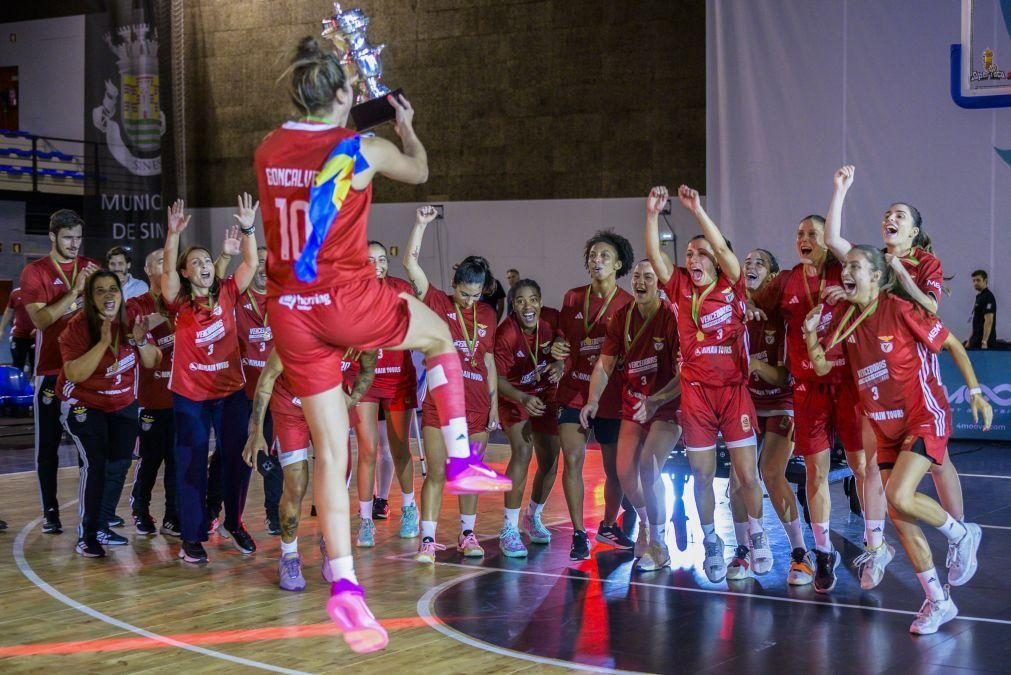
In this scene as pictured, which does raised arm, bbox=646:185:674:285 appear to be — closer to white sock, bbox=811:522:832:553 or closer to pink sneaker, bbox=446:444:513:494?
white sock, bbox=811:522:832:553

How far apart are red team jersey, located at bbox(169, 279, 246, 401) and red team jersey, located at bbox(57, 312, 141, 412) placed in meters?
0.47

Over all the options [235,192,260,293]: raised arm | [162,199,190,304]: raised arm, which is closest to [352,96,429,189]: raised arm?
[235,192,260,293]: raised arm

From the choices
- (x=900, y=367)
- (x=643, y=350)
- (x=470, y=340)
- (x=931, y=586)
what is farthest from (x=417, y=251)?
(x=931, y=586)

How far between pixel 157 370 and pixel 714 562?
4.01 metres

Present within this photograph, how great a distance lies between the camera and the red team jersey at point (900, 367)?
243 inches

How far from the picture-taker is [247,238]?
6777 millimetres

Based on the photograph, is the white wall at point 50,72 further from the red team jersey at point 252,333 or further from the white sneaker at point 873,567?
the white sneaker at point 873,567

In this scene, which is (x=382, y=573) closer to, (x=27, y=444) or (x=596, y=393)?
(x=596, y=393)

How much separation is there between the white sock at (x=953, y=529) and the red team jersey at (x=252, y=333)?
171 inches

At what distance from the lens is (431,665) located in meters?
5.45

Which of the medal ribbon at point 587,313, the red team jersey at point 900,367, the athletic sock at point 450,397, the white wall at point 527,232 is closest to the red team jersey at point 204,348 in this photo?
the medal ribbon at point 587,313

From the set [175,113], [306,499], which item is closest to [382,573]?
[306,499]

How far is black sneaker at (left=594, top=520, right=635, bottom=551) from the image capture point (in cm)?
812

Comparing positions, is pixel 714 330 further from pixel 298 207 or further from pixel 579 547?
Result: pixel 298 207
